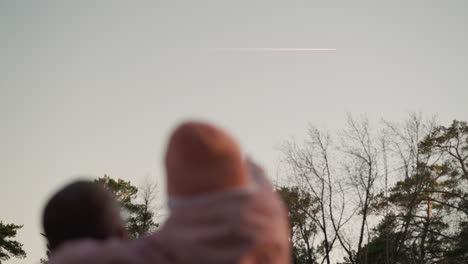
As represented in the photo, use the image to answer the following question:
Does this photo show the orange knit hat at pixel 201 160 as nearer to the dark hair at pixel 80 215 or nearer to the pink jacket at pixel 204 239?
the pink jacket at pixel 204 239

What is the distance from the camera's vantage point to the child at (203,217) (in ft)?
2.97

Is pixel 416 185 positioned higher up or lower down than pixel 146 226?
lower down

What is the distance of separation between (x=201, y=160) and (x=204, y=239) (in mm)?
160

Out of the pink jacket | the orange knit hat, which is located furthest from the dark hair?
the orange knit hat

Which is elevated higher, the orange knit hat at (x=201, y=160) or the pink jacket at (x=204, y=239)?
the orange knit hat at (x=201, y=160)

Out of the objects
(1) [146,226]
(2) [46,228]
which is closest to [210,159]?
(2) [46,228]

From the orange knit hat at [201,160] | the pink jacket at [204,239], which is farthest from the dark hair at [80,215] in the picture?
the orange knit hat at [201,160]

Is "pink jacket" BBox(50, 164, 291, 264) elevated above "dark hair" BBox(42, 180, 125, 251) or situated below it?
below

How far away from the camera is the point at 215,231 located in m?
0.91

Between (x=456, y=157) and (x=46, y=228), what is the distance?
23131mm

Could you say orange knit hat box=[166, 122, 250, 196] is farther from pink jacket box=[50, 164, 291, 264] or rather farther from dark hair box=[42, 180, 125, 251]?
dark hair box=[42, 180, 125, 251]

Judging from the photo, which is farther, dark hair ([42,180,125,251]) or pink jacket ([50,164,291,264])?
dark hair ([42,180,125,251])

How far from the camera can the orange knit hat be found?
93 centimetres

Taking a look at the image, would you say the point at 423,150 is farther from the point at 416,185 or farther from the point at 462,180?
the point at 462,180
